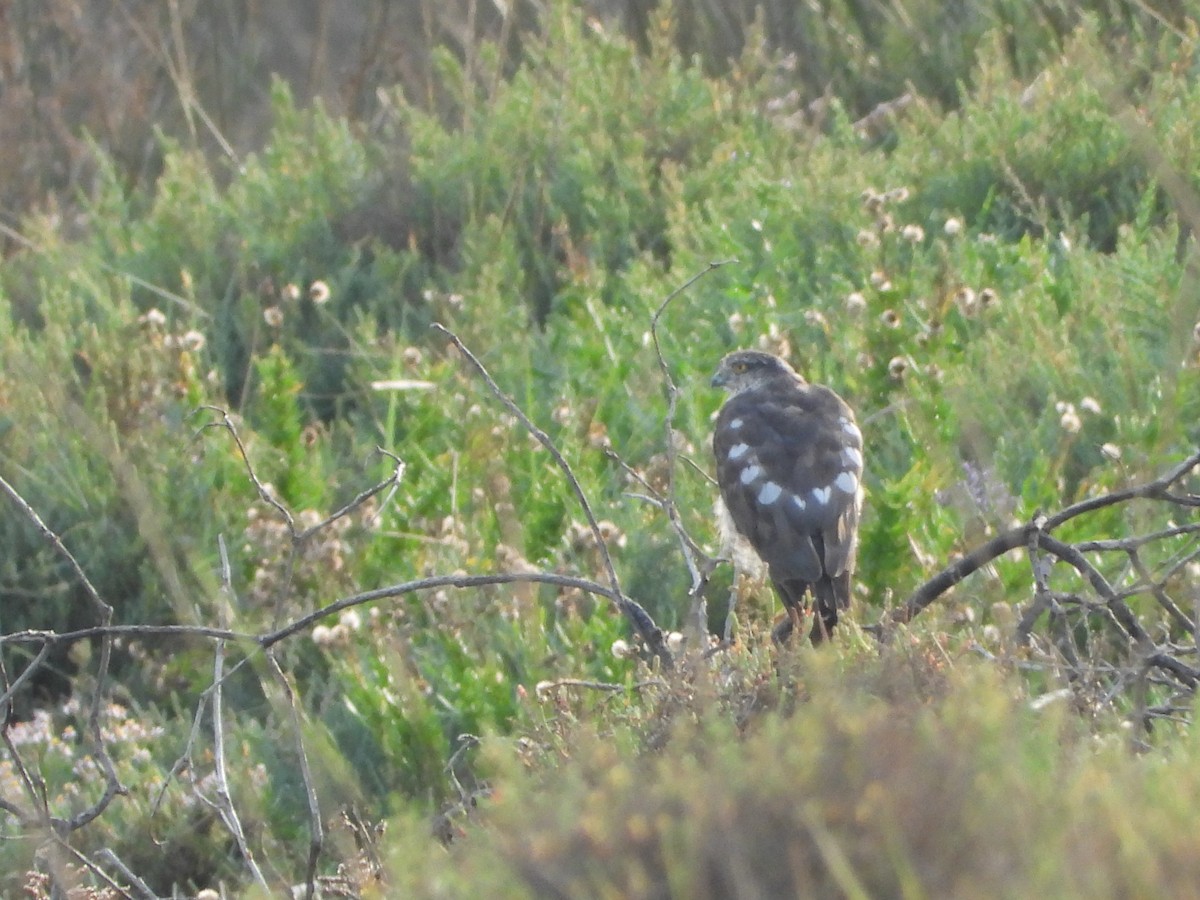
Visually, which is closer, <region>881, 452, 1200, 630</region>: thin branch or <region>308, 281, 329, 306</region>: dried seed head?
<region>881, 452, 1200, 630</region>: thin branch

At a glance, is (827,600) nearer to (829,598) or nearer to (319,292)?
(829,598)

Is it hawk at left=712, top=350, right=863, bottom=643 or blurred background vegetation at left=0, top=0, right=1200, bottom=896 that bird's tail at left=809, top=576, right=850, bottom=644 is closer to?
hawk at left=712, top=350, right=863, bottom=643

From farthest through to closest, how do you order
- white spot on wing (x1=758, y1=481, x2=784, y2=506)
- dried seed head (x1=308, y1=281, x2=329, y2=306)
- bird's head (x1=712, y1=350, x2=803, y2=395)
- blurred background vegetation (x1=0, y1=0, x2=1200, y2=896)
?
dried seed head (x1=308, y1=281, x2=329, y2=306) → bird's head (x1=712, y1=350, x2=803, y2=395) → white spot on wing (x1=758, y1=481, x2=784, y2=506) → blurred background vegetation (x1=0, y1=0, x2=1200, y2=896)

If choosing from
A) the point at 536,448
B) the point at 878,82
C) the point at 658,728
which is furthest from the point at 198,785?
the point at 878,82

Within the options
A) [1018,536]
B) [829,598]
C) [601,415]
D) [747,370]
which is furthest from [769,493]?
[1018,536]

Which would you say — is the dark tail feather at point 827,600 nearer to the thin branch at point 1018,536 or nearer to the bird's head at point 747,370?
the bird's head at point 747,370

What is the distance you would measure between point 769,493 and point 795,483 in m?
0.07

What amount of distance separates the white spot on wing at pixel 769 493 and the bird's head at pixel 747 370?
24.1 inches

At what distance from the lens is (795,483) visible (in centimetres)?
440

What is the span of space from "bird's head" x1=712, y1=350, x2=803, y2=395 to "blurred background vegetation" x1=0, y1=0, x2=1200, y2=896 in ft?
0.82

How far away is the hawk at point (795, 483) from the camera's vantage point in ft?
13.8

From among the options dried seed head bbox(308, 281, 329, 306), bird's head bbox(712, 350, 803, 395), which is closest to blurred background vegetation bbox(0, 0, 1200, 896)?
dried seed head bbox(308, 281, 329, 306)

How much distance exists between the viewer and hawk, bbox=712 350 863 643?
4195 mm

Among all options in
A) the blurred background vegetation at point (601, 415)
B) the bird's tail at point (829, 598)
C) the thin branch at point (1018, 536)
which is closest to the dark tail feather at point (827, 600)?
the bird's tail at point (829, 598)
